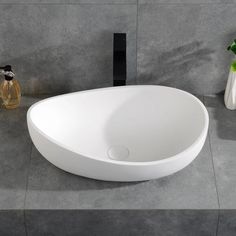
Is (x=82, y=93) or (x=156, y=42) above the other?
(x=156, y=42)

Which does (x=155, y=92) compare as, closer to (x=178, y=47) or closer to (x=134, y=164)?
(x=178, y=47)

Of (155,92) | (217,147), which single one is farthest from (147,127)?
(217,147)

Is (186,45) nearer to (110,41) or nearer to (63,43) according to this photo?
(110,41)

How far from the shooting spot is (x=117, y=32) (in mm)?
2061

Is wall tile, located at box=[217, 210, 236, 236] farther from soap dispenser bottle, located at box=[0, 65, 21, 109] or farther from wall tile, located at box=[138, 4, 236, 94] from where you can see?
soap dispenser bottle, located at box=[0, 65, 21, 109]

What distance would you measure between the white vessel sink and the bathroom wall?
136 millimetres

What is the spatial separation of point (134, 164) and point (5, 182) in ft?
1.50

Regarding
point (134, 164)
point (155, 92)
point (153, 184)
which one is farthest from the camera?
point (155, 92)

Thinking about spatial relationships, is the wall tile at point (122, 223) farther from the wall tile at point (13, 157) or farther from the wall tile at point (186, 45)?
the wall tile at point (186, 45)

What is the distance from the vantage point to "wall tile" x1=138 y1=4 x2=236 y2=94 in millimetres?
2020

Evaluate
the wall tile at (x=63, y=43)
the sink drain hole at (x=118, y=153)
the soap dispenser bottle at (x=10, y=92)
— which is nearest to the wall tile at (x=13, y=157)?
the soap dispenser bottle at (x=10, y=92)

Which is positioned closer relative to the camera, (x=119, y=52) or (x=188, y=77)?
(x=119, y=52)

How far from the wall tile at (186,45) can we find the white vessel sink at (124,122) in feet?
0.41

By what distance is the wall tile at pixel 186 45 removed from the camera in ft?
6.63
